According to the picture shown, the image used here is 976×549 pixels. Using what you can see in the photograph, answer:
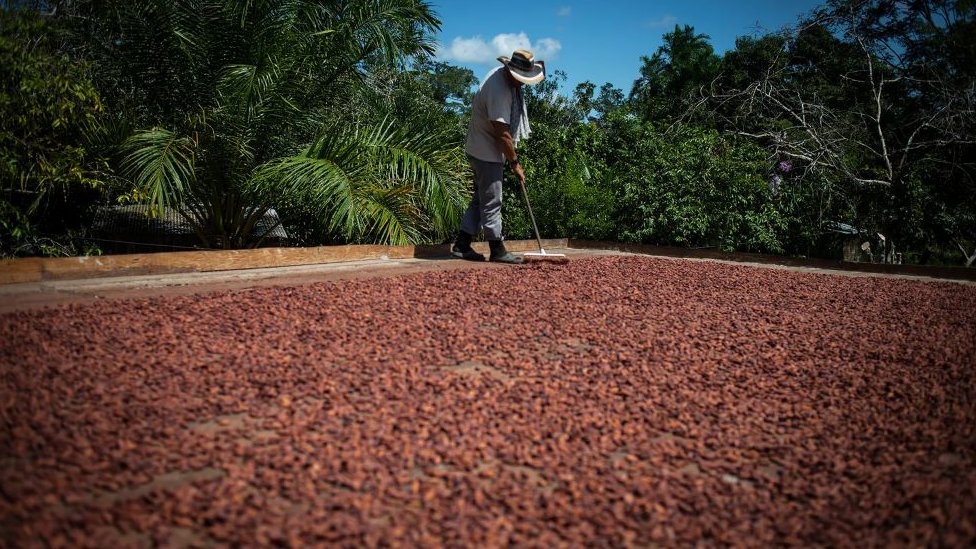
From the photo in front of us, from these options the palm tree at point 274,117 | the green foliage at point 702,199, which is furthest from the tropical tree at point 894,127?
the palm tree at point 274,117

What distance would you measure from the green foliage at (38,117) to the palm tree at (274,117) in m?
0.41

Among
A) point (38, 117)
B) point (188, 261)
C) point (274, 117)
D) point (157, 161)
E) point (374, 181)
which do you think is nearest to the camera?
point (38, 117)

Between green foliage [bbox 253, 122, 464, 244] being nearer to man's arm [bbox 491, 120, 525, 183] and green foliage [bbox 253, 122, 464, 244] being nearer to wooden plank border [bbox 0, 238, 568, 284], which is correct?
wooden plank border [bbox 0, 238, 568, 284]

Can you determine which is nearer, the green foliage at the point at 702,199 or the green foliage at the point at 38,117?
the green foliage at the point at 38,117

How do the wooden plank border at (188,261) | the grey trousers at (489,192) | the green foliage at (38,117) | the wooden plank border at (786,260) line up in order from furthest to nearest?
the wooden plank border at (786,260)
the grey trousers at (489,192)
the green foliage at (38,117)
the wooden plank border at (188,261)

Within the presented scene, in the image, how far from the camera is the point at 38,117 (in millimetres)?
4609

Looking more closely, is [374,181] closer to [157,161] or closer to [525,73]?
[525,73]

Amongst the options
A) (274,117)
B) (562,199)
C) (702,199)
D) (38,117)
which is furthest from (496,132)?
(38,117)

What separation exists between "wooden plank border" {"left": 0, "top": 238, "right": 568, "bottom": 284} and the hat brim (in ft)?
6.17

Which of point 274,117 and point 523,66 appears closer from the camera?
point 523,66

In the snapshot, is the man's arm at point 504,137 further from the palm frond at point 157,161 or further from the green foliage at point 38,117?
the green foliage at point 38,117

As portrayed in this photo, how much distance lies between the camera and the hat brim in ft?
18.4

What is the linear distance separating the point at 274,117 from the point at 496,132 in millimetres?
2245

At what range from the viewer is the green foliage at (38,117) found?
4.35 metres
